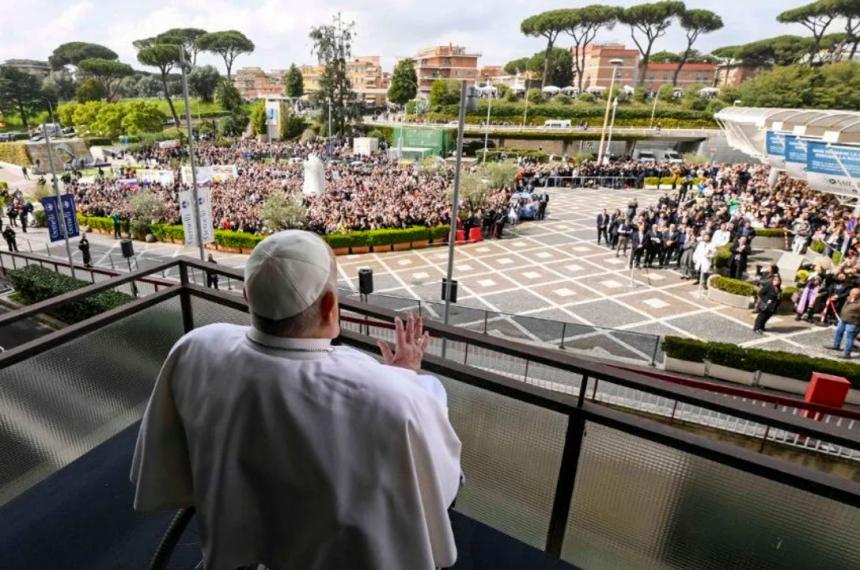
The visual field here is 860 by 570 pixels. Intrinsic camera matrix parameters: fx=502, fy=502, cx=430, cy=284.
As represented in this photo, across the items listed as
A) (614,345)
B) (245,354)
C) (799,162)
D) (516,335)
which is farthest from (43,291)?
(799,162)

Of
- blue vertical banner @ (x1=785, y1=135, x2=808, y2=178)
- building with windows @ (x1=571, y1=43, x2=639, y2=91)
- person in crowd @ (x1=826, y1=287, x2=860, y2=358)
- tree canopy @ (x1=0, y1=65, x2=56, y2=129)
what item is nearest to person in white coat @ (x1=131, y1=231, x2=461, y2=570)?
person in crowd @ (x1=826, y1=287, x2=860, y2=358)

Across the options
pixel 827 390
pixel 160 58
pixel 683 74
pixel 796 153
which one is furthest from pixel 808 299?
pixel 683 74

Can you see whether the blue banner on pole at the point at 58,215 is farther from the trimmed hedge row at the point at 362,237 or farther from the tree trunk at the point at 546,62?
the tree trunk at the point at 546,62

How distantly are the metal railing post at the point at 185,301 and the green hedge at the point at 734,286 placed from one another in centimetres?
1408

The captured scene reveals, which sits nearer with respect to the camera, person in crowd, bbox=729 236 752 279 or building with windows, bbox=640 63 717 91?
person in crowd, bbox=729 236 752 279

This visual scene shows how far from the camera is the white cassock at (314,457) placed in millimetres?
1178

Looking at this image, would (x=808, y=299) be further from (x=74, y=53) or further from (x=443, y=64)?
(x=74, y=53)

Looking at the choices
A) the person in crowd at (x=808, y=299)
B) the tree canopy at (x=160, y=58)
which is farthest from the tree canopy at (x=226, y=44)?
the person in crowd at (x=808, y=299)

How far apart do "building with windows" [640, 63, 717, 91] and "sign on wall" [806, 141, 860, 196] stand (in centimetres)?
9630

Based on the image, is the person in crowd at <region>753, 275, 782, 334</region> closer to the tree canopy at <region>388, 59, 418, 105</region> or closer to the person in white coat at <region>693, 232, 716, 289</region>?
the person in white coat at <region>693, 232, 716, 289</region>

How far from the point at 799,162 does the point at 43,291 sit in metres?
25.3

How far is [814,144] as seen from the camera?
55.4ft

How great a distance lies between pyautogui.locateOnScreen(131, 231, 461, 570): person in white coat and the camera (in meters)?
1.18

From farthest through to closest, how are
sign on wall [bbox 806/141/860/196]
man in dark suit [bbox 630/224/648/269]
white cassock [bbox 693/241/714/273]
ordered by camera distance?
man in dark suit [bbox 630/224/648/269] → sign on wall [bbox 806/141/860/196] → white cassock [bbox 693/241/714/273]
